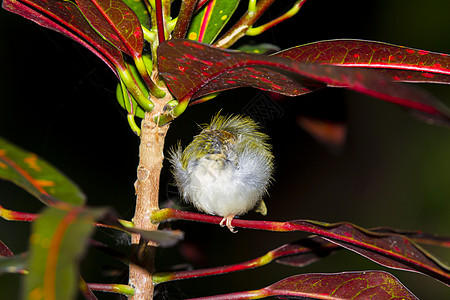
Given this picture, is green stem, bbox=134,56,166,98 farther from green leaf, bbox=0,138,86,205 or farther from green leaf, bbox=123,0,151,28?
green leaf, bbox=0,138,86,205

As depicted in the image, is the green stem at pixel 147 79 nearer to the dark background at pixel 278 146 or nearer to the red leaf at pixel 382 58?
the red leaf at pixel 382 58

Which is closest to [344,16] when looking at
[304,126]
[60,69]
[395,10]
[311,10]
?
[311,10]

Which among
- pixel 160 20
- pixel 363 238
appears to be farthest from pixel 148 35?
pixel 363 238

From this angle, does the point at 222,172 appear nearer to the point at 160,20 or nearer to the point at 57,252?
the point at 160,20

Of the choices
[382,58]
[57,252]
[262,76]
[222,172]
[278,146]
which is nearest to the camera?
[57,252]

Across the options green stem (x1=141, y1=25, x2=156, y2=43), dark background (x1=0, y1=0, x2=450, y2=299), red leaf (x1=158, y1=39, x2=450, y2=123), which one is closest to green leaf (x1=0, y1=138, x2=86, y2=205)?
red leaf (x1=158, y1=39, x2=450, y2=123)

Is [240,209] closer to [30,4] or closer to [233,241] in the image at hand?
[30,4]
